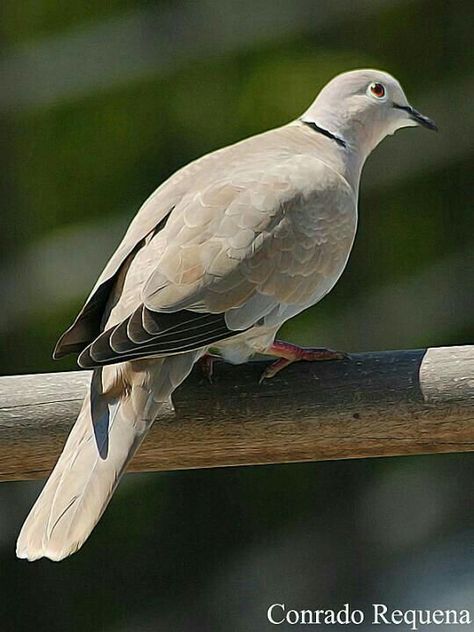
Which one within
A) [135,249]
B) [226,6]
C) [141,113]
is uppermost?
[226,6]

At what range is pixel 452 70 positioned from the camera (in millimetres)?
3451

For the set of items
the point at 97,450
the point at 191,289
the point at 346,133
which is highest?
the point at 346,133

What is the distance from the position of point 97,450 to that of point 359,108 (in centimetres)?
72

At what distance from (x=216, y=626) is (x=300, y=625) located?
248 millimetres

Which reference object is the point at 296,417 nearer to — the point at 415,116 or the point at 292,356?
the point at 292,356

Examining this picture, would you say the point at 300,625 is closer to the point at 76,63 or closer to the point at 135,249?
the point at 76,63

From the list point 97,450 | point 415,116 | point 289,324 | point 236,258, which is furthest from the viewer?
point 289,324

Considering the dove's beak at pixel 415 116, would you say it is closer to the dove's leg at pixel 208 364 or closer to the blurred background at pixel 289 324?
the dove's leg at pixel 208 364

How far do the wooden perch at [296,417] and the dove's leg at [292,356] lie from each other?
0.7 inches

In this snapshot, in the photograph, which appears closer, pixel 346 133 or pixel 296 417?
pixel 296 417

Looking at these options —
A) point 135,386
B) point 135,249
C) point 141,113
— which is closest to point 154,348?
point 135,386

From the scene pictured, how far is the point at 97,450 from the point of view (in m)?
1.44

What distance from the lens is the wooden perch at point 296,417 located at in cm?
152

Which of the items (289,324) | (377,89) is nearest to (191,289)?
(377,89)
